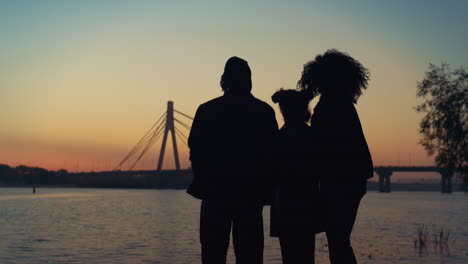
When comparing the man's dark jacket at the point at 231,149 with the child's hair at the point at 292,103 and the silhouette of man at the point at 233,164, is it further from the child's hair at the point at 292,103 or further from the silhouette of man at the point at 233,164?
the child's hair at the point at 292,103

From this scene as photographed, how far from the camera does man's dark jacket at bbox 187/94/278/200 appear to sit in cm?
428

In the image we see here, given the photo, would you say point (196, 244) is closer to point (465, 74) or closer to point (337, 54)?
point (465, 74)

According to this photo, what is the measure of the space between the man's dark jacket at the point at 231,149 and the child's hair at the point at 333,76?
559mm

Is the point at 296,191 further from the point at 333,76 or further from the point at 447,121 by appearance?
the point at 447,121

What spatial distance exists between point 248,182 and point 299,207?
0.61m

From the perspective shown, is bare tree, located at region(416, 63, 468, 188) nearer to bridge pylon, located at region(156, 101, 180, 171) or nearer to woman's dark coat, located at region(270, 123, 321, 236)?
woman's dark coat, located at region(270, 123, 321, 236)

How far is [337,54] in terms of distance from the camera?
4.80 m

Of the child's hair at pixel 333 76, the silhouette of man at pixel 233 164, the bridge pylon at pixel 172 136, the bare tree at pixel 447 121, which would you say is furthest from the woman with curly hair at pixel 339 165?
the bridge pylon at pixel 172 136

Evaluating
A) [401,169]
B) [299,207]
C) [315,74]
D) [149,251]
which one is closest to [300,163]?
[299,207]

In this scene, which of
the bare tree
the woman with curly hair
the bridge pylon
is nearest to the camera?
the woman with curly hair

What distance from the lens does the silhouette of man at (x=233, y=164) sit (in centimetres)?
429

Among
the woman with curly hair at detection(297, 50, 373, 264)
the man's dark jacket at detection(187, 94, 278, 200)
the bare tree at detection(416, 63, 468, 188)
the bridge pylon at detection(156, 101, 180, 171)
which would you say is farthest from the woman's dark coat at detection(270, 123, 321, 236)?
the bridge pylon at detection(156, 101, 180, 171)

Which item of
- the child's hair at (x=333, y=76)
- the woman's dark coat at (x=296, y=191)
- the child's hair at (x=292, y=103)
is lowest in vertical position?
the woman's dark coat at (x=296, y=191)

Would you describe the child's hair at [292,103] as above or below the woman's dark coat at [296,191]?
above
